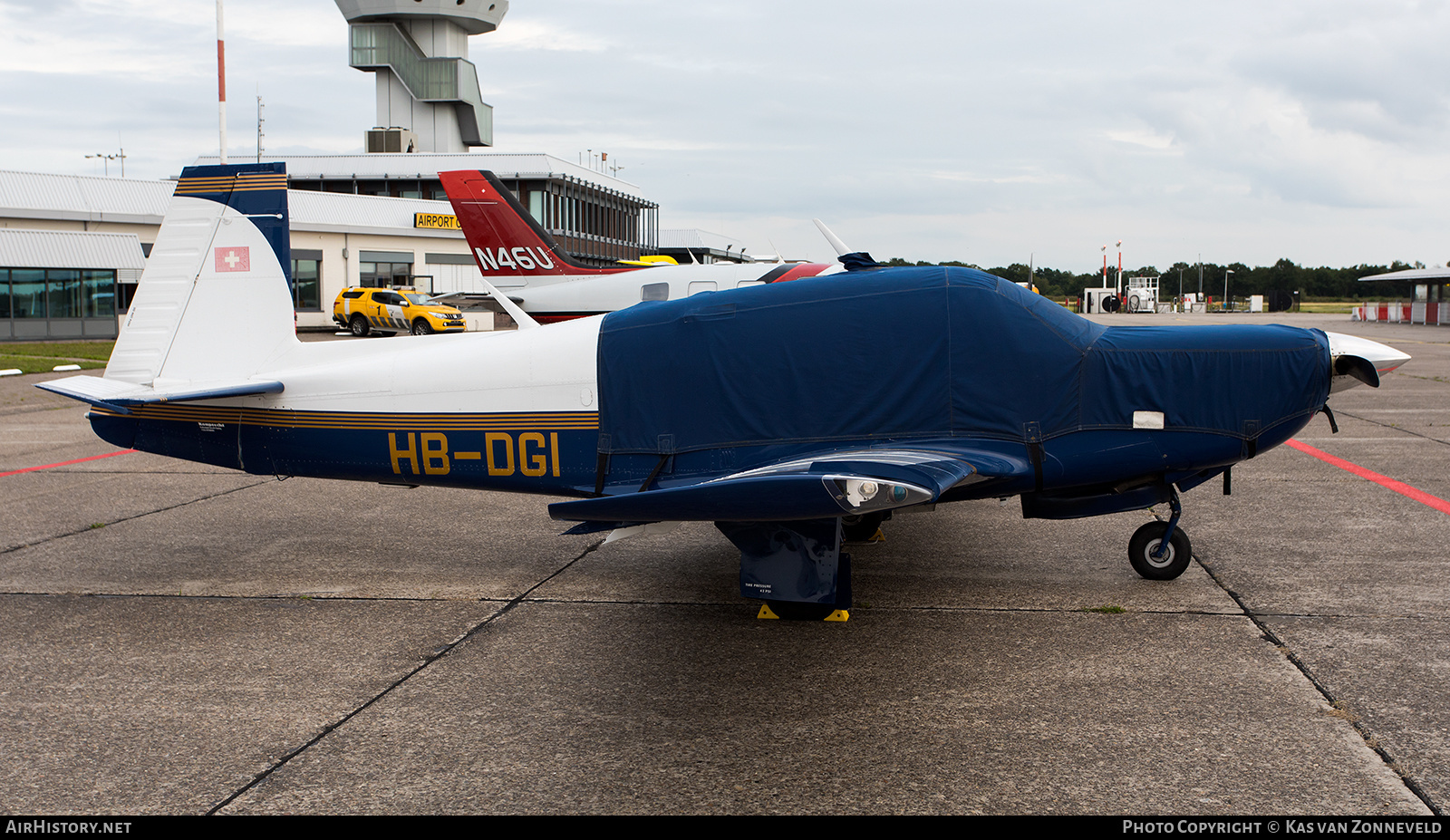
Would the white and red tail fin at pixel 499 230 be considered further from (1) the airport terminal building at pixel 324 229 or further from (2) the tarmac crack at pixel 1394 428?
(1) the airport terminal building at pixel 324 229

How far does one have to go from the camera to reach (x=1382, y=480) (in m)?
9.78

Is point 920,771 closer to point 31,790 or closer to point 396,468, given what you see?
point 31,790

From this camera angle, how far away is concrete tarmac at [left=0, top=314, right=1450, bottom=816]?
3775mm

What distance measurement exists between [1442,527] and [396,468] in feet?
25.2

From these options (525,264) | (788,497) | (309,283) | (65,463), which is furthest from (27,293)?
(788,497)

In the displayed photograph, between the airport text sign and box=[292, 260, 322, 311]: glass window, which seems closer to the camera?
box=[292, 260, 322, 311]: glass window

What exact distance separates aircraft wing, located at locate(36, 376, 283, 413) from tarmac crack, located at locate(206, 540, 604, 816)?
2130 mm

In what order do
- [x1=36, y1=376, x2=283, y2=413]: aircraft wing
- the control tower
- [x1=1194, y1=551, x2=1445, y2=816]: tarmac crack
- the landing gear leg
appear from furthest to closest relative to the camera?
the control tower → [x1=36, y1=376, x2=283, y2=413]: aircraft wing → the landing gear leg → [x1=1194, y1=551, x2=1445, y2=816]: tarmac crack

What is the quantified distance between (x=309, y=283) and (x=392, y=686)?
4974 cm

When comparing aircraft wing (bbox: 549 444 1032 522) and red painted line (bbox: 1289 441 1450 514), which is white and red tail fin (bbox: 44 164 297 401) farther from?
red painted line (bbox: 1289 441 1450 514)

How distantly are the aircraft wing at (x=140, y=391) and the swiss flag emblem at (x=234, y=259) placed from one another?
79 cm

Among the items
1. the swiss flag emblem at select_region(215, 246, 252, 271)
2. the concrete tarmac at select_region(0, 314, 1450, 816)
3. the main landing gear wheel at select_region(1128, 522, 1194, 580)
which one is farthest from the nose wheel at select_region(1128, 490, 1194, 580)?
the swiss flag emblem at select_region(215, 246, 252, 271)

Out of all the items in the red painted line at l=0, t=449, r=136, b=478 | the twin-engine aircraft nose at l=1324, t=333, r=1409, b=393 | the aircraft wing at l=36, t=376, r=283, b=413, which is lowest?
the red painted line at l=0, t=449, r=136, b=478

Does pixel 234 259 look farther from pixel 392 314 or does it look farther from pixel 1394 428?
pixel 392 314
